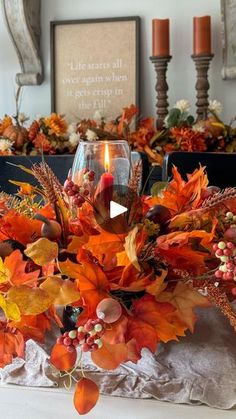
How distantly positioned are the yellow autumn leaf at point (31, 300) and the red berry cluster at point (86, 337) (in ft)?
0.11

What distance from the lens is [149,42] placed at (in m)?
2.76

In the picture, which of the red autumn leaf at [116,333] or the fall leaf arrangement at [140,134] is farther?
the fall leaf arrangement at [140,134]

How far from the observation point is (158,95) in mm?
2629

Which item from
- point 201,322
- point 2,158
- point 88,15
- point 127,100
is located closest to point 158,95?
point 127,100

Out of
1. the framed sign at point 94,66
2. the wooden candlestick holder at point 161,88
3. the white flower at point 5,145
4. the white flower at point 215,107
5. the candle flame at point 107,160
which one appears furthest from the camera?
the framed sign at point 94,66

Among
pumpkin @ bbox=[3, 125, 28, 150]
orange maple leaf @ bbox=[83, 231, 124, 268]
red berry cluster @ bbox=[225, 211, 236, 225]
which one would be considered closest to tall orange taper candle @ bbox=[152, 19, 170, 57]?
pumpkin @ bbox=[3, 125, 28, 150]

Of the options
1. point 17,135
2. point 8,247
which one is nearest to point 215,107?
point 17,135

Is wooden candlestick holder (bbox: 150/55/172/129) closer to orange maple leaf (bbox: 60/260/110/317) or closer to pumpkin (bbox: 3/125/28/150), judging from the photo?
pumpkin (bbox: 3/125/28/150)

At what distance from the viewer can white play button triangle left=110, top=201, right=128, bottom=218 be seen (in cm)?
54

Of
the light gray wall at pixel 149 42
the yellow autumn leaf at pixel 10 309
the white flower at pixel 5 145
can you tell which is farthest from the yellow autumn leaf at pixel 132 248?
the light gray wall at pixel 149 42

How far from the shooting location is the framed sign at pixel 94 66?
9.04 ft

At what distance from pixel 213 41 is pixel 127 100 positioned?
463mm

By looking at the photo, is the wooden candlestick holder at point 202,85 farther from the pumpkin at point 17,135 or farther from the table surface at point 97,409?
the table surface at point 97,409

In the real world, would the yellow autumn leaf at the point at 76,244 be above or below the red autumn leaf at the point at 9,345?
above
